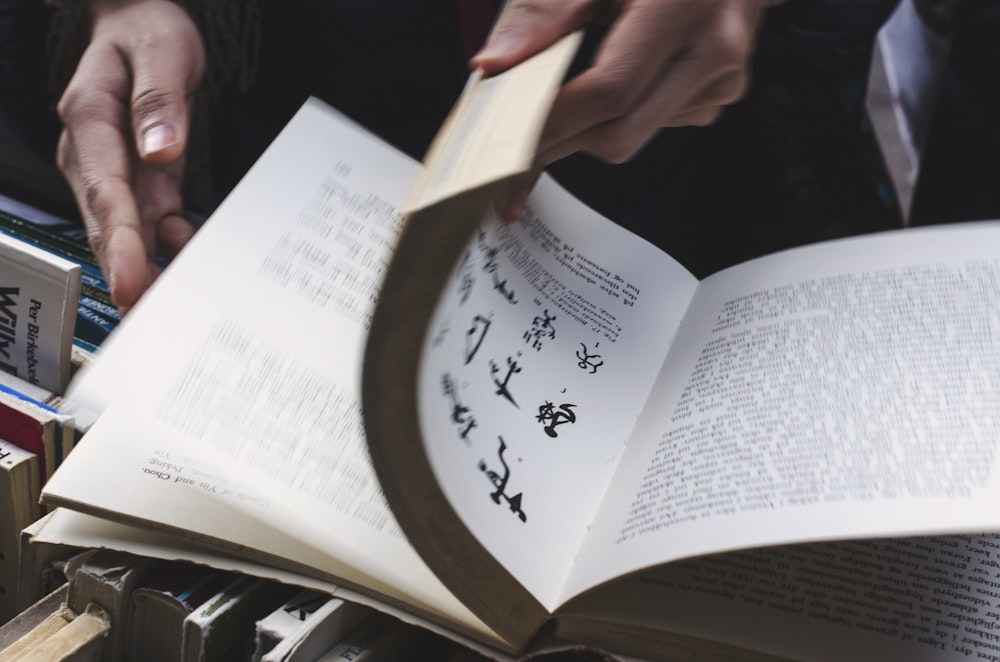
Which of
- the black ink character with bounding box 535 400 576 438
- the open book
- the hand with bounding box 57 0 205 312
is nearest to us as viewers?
the open book

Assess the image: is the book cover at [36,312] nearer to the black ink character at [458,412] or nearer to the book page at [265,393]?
the book page at [265,393]

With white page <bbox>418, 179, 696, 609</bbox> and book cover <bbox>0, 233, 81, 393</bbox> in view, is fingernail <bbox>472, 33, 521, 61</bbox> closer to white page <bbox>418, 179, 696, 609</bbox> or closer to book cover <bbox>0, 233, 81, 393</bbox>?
white page <bbox>418, 179, 696, 609</bbox>

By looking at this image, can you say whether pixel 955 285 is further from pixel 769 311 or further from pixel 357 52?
pixel 357 52

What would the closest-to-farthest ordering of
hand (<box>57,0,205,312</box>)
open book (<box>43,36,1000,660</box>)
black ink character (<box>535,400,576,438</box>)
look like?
open book (<box>43,36,1000,660</box>) < black ink character (<box>535,400,576,438</box>) < hand (<box>57,0,205,312</box>)

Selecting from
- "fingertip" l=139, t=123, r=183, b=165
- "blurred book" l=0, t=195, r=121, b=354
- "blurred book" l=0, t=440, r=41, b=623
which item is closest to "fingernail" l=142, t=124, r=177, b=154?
"fingertip" l=139, t=123, r=183, b=165

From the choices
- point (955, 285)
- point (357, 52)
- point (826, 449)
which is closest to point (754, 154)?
point (357, 52)

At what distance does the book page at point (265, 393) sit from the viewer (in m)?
0.44

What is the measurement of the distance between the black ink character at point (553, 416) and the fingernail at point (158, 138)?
342mm

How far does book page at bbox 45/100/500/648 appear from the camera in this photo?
0.44m

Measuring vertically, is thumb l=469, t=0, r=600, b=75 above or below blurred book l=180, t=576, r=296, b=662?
above

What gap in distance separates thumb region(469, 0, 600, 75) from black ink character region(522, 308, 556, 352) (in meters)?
0.15

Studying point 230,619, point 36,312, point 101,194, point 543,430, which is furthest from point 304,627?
point 101,194

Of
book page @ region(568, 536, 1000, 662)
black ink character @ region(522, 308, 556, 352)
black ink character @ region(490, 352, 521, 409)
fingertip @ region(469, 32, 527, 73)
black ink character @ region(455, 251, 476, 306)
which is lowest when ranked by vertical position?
book page @ region(568, 536, 1000, 662)

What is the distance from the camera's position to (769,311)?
58 centimetres
